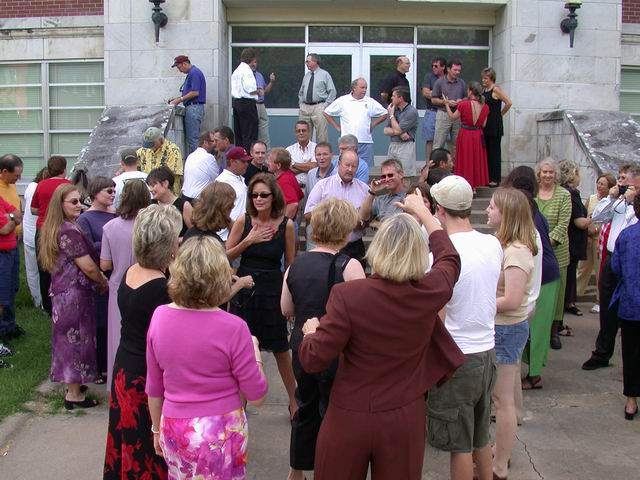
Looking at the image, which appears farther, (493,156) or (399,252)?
(493,156)

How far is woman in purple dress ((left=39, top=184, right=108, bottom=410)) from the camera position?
→ 588 cm

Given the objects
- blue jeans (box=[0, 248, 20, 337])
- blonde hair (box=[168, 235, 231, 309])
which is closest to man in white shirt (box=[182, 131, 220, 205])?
blue jeans (box=[0, 248, 20, 337])

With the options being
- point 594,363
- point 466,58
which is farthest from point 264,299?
point 466,58

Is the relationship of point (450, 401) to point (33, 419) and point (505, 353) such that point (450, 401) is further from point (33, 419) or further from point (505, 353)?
point (33, 419)

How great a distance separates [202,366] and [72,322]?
308cm

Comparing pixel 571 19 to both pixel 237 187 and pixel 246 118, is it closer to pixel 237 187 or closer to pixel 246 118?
pixel 246 118

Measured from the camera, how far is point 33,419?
598 cm

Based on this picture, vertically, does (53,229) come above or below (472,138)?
below

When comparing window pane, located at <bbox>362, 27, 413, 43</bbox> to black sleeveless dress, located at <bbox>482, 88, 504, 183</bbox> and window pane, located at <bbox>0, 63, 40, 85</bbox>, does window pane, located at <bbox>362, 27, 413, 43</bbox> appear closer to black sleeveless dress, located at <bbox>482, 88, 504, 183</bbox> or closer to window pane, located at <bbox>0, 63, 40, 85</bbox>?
black sleeveless dress, located at <bbox>482, 88, 504, 183</bbox>

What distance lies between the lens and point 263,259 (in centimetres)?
561

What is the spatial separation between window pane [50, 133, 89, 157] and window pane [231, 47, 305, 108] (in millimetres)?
3258

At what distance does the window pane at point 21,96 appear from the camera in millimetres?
14562

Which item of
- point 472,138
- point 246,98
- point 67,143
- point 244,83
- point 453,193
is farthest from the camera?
point 67,143

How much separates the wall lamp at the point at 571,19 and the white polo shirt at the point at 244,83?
17.9ft
